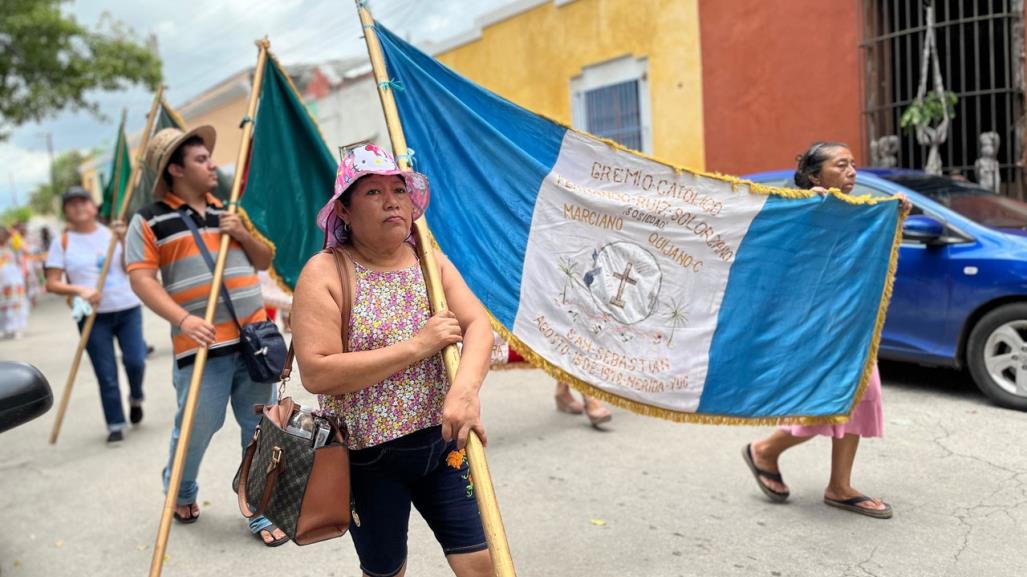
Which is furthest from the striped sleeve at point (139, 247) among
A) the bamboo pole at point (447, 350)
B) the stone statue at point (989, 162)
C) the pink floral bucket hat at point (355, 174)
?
the stone statue at point (989, 162)

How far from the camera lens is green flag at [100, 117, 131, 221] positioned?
8484 millimetres

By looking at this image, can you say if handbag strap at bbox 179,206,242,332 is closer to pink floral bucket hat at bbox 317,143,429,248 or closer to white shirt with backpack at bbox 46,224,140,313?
pink floral bucket hat at bbox 317,143,429,248

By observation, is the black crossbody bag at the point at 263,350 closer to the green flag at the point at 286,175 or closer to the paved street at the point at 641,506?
→ the green flag at the point at 286,175

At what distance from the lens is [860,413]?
3945 millimetres

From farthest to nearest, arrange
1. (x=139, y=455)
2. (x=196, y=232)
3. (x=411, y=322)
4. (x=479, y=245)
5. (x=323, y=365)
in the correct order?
(x=139, y=455) → (x=196, y=232) → (x=479, y=245) → (x=411, y=322) → (x=323, y=365)

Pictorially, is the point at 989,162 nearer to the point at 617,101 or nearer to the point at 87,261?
the point at 617,101

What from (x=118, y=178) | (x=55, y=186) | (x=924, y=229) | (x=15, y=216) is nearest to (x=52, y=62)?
(x=118, y=178)

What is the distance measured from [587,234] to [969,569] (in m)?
2.03

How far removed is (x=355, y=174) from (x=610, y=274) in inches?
65.7

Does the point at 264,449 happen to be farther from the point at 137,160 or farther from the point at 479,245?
the point at 137,160

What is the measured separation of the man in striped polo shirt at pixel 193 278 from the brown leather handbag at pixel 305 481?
1788mm

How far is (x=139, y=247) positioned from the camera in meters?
4.04

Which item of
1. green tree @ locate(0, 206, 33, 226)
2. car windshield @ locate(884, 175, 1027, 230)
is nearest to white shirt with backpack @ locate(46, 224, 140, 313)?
car windshield @ locate(884, 175, 1027, 230)

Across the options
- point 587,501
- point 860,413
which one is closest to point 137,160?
point 587,501
